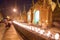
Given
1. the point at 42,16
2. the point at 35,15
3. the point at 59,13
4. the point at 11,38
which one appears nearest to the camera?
the point at 11,38

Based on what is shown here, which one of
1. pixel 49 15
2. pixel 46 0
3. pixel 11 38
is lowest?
pixel 11 38

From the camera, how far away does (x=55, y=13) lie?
2283 cm

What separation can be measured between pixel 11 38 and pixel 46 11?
14.2 metres

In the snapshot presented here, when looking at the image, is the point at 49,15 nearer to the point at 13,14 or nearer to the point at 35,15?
the point at 35,15

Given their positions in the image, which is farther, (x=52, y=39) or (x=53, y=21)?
(x=53, y=21)

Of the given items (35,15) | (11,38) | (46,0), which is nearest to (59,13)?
(46,0)

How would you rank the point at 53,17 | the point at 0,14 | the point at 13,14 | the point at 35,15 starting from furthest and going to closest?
the point at 13,14, the point at 0,14, the point at 35,15, the point at 53,17

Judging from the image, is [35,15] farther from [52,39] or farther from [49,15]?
[52,39]

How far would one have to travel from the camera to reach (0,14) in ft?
178

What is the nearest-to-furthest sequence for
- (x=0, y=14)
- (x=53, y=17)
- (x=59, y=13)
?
Answer: (x=59, y=13) → (x=53, y=17) → (x=0, y=14)

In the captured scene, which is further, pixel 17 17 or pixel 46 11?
pixel 17 17

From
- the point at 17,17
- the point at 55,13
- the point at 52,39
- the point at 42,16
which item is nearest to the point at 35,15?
the point at 42,16

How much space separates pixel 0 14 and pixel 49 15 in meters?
35.4

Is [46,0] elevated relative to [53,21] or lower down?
elevated
